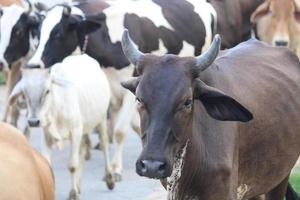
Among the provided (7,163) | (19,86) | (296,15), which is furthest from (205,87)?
(296,15)

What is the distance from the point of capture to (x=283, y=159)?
614 centimetres

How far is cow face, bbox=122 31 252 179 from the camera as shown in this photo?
4566 mm

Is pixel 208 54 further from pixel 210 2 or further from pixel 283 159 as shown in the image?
pixel 210 2

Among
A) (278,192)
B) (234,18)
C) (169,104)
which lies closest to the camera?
(169,104)

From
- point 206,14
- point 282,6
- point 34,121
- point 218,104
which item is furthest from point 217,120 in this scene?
point 282,6

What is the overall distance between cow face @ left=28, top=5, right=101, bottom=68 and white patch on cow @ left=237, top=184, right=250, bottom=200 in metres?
3.88

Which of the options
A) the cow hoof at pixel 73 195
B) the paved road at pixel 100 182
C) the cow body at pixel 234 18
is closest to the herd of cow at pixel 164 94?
the cow hoof at pixel 73 195

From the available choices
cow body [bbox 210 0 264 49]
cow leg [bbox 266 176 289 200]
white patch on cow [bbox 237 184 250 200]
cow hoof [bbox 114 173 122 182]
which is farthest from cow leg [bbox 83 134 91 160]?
white patch on cow [bbox 237 184 250 200]

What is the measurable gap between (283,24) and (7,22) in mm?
3575

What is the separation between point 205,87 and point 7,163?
122cm

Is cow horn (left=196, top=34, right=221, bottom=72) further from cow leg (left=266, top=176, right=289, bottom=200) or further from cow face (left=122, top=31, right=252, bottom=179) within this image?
cow leg (left=266, top=176, right=289, bottom=200)

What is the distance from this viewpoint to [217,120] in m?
5.25

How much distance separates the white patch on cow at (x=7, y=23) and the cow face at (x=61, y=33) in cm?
104

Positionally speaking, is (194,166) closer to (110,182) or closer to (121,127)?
(110,182)
